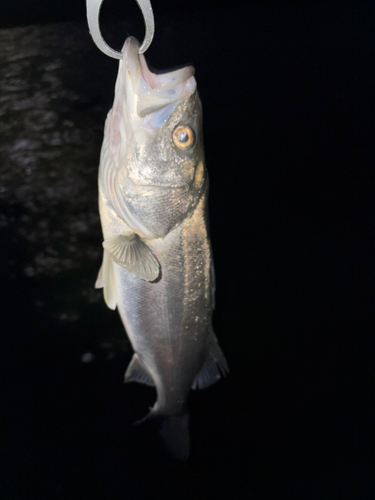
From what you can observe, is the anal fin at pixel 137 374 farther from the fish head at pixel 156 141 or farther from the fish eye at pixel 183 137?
the fish eye at pixel 183 137

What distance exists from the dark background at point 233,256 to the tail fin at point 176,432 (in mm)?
675

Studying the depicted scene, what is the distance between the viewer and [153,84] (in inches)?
21.5

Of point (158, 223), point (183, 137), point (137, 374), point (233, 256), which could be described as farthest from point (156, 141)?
point (233, 256)

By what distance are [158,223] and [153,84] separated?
0.29m

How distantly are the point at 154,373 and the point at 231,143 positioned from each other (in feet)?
4.99

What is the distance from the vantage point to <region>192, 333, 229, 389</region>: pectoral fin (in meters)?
0.93

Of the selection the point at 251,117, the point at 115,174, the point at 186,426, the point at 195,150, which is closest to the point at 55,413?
the point at 186,426

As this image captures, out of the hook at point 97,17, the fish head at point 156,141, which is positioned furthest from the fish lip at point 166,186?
the hook at point 97,17

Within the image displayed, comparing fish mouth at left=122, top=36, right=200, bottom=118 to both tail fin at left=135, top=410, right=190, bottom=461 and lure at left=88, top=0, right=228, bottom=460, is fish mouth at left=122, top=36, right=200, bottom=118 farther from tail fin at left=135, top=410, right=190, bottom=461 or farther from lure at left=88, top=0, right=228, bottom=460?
tail fin at left=135, top=410, right=190, bottom=461

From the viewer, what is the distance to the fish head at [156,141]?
0.53 metres

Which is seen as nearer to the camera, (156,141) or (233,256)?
(156,141)

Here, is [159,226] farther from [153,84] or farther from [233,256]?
[233,256]

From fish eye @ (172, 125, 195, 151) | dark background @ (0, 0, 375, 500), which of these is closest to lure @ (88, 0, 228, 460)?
fish eye @ (172, 125, 195, 151)

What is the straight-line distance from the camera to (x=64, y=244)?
1.62 m
